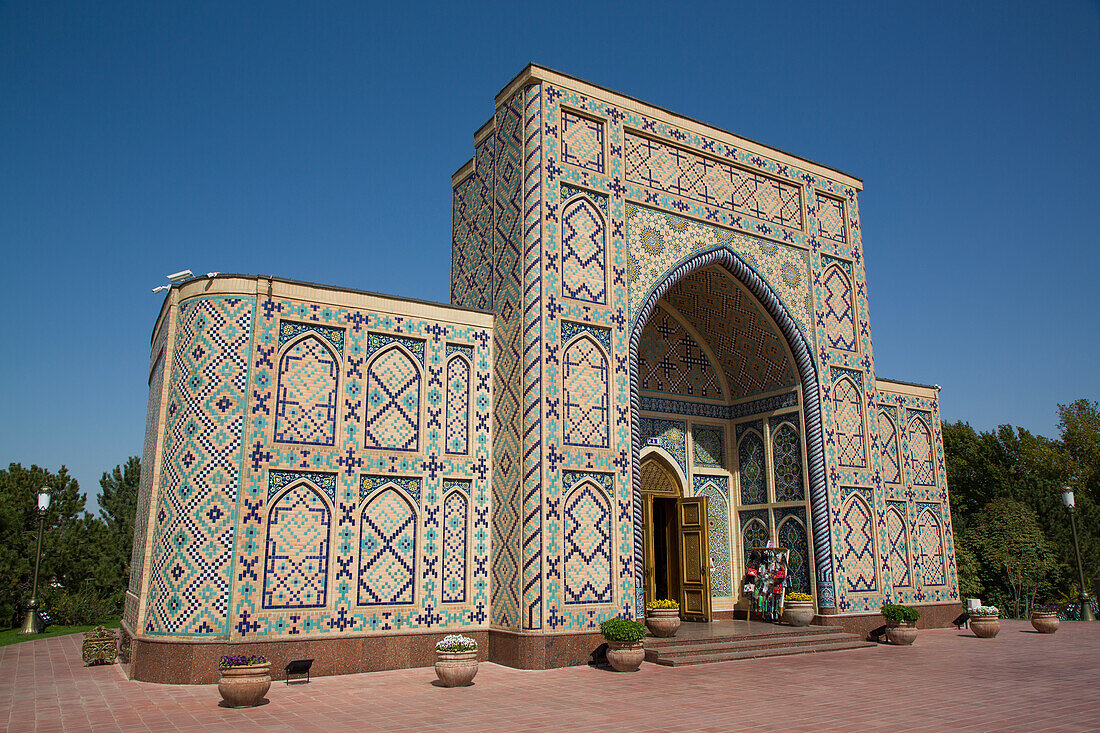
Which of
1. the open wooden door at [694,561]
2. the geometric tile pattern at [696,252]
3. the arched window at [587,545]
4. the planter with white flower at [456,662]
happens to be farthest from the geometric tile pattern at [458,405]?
the open wooden door at [694,561]

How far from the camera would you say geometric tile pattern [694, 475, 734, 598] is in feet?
49.5

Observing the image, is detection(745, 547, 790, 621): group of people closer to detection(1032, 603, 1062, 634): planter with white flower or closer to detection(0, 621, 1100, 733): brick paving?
detection(0, 621, 1100, 733): brick paving

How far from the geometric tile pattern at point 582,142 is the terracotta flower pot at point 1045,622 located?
1206 centimetres

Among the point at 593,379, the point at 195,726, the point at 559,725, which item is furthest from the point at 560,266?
the point at 195,726

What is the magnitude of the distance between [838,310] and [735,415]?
2.91 metres

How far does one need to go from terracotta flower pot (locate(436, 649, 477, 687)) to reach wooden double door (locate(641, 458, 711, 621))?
5.34 m

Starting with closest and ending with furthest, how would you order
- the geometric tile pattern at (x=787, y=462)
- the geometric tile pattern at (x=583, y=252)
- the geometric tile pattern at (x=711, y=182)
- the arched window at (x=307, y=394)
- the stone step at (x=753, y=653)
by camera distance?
1. the arched window at (x=307, y=394)
2. the stone step at (x=753, y=653)
3. the geometric tile pattern at (x=583, y=252)
4. the geometric tile pattern at (x=711, y=182)
5. the geometric tile pattern at (x=787, y=462)

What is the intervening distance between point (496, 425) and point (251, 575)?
3.99 metres

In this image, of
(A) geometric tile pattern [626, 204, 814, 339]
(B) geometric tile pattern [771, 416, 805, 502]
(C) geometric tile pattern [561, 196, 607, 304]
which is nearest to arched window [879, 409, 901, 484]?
(B) geometric tile pattern [771, 416, 805, 502]

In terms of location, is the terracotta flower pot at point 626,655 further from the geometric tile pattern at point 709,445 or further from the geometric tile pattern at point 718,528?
the geometric tile pattern at point 709,445

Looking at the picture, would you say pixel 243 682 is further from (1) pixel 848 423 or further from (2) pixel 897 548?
(2) pixel 897 548

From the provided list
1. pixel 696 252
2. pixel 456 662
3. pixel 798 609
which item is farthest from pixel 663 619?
pixel 696 252

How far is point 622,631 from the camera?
10031 mm

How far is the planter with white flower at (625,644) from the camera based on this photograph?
394 inches
